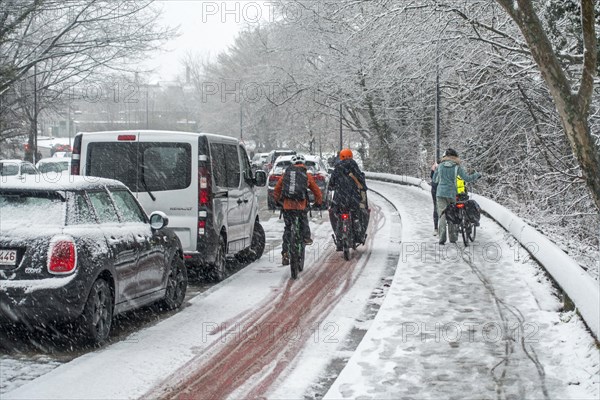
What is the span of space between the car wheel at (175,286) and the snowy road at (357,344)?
182 millimetres

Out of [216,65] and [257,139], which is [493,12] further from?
[216,65]

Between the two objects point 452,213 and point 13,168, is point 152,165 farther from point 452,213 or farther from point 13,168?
point 13,168

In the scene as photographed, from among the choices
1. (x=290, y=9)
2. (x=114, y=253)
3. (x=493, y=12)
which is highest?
(x=290, y=9)

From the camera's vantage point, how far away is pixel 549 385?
20.9 ft

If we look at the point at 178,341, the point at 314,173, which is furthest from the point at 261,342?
the point at 314,173

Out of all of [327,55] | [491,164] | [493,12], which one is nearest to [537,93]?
[493,12]

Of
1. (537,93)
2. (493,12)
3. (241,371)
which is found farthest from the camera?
(537,93)

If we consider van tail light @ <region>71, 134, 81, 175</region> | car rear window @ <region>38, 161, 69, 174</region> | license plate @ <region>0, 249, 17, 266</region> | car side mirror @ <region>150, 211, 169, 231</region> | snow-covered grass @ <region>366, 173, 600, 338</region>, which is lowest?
snow-covered grass @ <region>366, 173, 600, 338</region>

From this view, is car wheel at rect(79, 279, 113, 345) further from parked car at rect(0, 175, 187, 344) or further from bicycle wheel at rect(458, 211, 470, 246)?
bicycle wheel at rect(458, 211, 470, 246)

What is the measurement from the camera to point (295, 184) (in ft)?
42.2

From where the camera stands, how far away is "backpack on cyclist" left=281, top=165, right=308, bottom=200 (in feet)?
42.0

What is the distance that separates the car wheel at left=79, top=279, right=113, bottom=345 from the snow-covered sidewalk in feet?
7.99

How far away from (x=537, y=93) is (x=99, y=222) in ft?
51.1

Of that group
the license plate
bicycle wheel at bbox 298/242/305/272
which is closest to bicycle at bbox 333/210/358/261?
bicycle wheel at bbox 298/242/305/272
